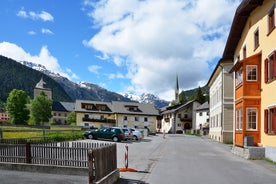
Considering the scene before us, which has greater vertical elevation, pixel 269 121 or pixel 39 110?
pixel 269 121

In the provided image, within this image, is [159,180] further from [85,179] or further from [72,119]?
[72,119]

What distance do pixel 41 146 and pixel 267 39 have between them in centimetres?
1514

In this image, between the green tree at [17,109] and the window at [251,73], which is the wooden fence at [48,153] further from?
the green tree at [17,109]

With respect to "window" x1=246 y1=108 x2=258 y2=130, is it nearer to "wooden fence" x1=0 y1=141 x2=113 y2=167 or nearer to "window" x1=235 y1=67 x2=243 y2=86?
"window" x1=235 y1=67 x2=243 y2=86

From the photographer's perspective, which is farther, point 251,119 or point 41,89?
point 41,89

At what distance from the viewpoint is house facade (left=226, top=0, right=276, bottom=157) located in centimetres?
2084

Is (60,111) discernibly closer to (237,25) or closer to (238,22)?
(237,25)

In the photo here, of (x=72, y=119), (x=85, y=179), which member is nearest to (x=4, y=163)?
(x=85, y=179)

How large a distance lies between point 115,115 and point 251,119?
233ft

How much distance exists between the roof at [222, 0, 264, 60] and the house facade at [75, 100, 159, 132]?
2312 inches

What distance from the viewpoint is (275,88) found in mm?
19828

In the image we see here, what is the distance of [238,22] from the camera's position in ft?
Answer: 91.4

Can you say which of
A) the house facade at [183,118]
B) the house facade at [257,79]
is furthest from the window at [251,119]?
the house facade at [183,118]

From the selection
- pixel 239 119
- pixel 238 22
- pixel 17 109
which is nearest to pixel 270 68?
pixel 239 119
